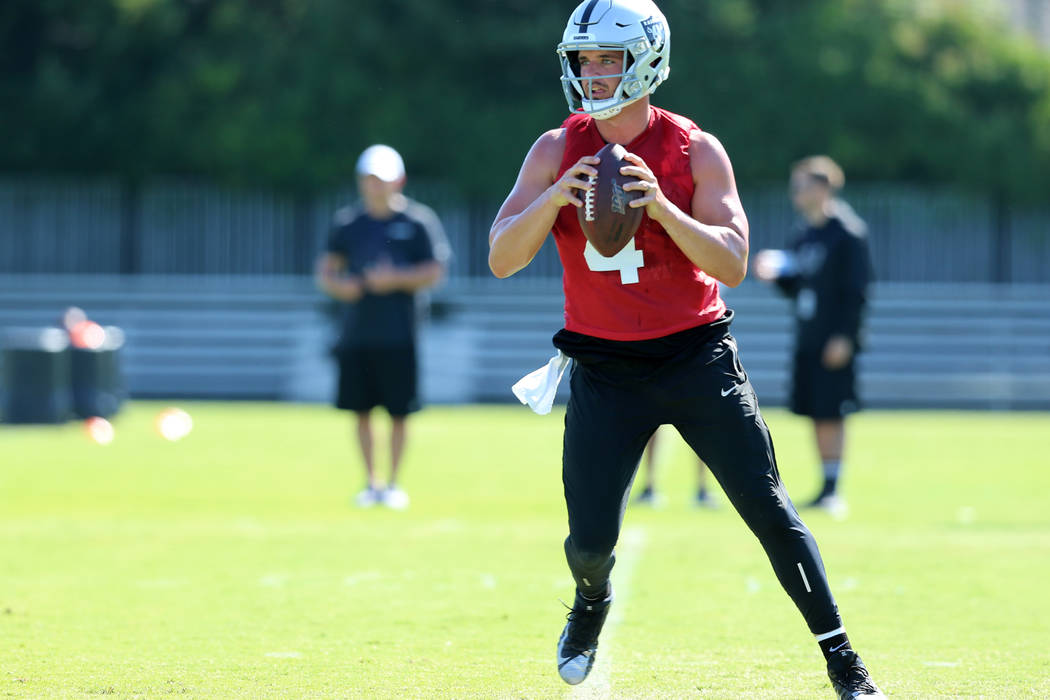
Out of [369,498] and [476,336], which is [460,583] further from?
[476,336]

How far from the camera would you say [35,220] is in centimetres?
2398

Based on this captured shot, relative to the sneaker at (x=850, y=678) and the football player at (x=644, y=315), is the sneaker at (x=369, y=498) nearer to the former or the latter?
the football player at (x=644, y=315)

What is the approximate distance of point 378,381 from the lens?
10.9 meters

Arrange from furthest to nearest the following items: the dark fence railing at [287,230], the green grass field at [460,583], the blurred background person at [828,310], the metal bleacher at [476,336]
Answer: the dark fence railing at [287,230], the metal bleacher at [476,336], the blurred background person at [828,310], the green grass field at [460,583]

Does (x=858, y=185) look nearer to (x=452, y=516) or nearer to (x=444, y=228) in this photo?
(x=444, y=228)

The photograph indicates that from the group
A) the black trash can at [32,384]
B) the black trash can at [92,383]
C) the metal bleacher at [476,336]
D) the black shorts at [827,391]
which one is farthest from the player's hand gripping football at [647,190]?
the metal bleacher at [476,336]

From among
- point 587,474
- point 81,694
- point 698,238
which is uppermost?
point 698,238

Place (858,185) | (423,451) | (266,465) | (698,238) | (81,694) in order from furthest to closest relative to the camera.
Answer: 1. (858,185)
2. (423,451)
3. (266,465)
4. (81,694)
5. (698,238)

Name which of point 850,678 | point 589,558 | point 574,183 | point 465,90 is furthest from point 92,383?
point 850,678

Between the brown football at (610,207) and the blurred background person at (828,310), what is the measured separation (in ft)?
19.8

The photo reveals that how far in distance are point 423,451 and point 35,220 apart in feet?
37.7

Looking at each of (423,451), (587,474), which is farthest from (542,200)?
(423,451)

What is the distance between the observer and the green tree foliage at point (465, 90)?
79.8 feet

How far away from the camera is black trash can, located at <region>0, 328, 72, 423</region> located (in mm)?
17344
